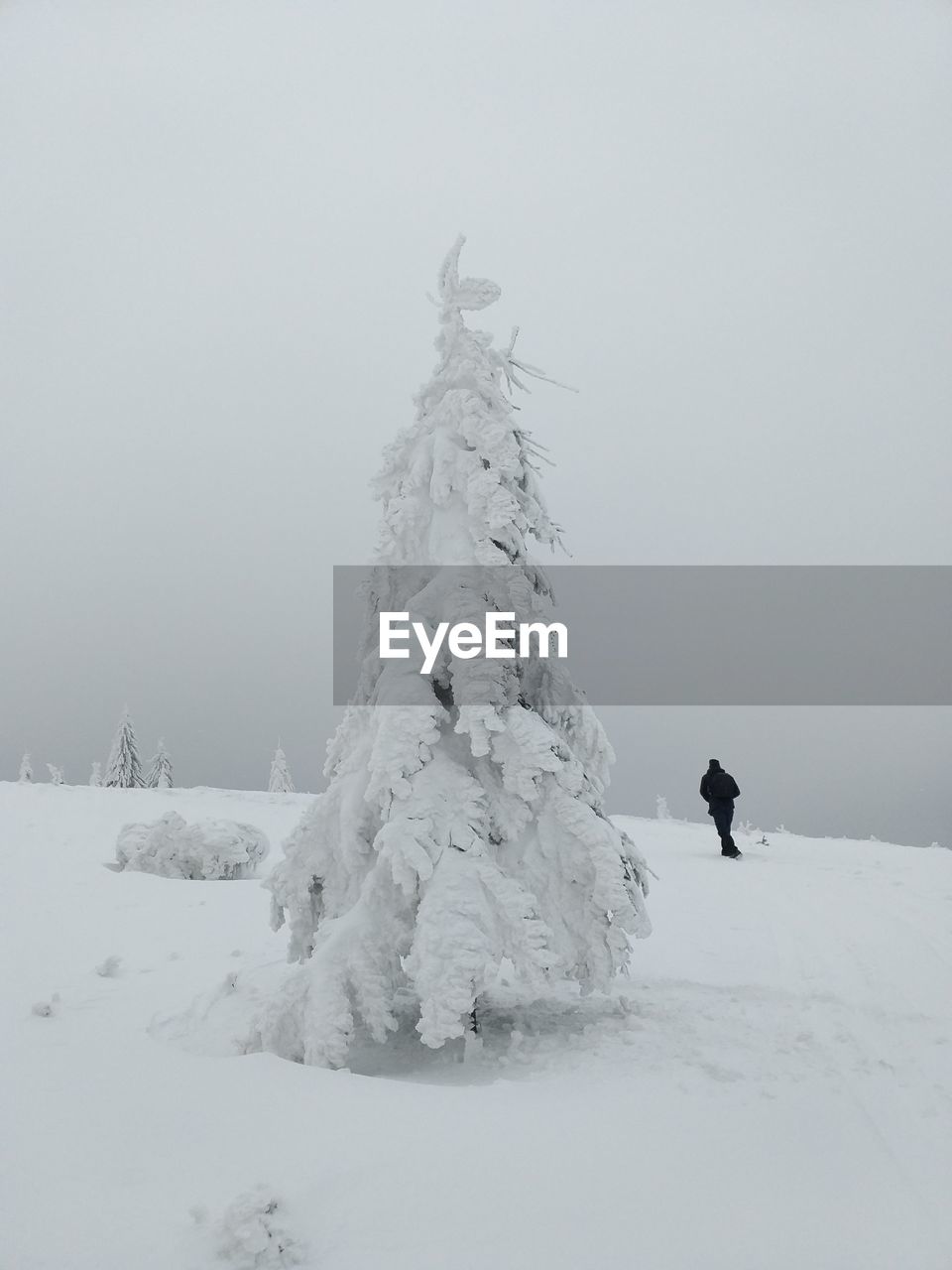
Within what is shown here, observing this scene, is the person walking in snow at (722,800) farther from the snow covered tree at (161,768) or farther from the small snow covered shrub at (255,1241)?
the snow covered tree at (161,768)

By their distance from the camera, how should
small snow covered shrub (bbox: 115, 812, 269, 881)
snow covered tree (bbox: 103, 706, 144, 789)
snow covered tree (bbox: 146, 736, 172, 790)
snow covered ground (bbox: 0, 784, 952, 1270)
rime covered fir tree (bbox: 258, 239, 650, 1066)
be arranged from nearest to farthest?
1. snow covered ground (bbox: 0, 784, 952, 1270)
2. rime covered fir tree (bbox: 258, 239, 650, 1066)
3. small snow covered shrub (bbox: 115, 812, 269, 881)
4. snow covered tree (bbox: 103, 706, 144, 789)
5. snow covered tree (bbox: 146, 736, 172, 790)

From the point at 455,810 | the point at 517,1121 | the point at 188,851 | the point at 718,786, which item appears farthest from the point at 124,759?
the point at 517,1121

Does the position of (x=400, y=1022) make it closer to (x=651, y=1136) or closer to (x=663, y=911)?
(x=651, y=1136)

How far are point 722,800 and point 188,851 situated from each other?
1158 cm

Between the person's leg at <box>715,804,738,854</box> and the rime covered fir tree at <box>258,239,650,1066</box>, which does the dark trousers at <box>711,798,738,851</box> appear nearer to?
the person's leg at <box>715,804,738,854</box>

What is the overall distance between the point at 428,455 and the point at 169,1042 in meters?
6.28

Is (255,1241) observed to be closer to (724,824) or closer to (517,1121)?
(517,1121)

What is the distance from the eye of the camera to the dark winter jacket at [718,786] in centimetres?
1641

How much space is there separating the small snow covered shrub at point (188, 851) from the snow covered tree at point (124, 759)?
115 ft

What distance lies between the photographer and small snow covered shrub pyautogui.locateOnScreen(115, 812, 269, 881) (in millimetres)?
12977
